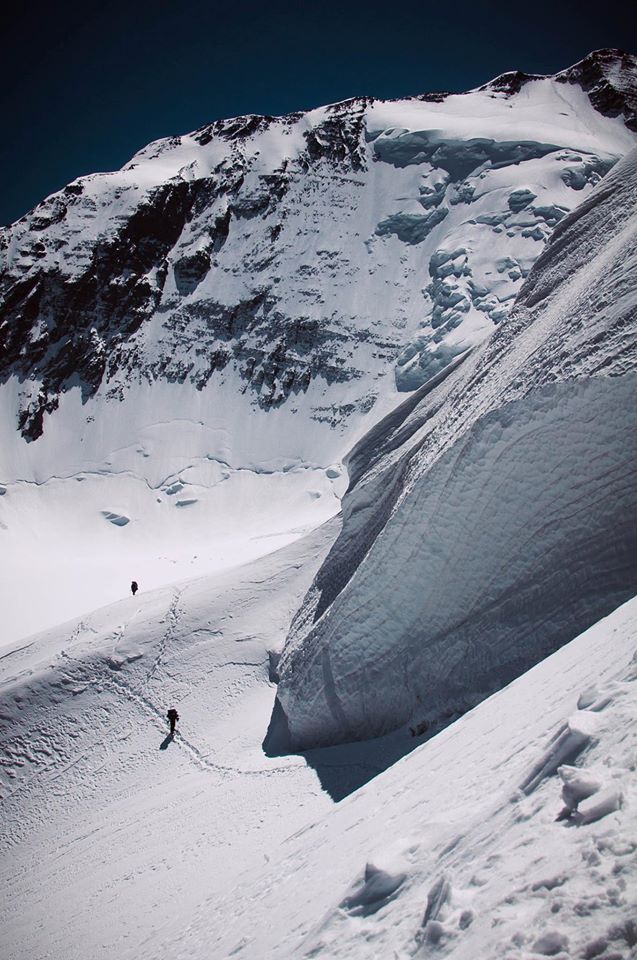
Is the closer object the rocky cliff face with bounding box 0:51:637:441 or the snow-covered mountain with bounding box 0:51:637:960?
the snow-covered mountain with bounding box 0:51:637:960

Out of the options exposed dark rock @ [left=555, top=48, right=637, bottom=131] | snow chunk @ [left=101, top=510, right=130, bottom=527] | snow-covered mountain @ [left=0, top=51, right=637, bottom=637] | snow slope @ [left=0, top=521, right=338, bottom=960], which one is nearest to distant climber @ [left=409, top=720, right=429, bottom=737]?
snow slope @ [left=0, top=521, right=338, bottom=960]

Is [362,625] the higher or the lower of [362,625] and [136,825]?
the higher

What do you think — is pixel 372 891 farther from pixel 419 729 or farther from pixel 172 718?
pixel 172 718

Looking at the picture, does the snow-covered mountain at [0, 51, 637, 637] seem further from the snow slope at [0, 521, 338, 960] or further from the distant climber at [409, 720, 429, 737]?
the distant climber at [409, 720, 429, 737]

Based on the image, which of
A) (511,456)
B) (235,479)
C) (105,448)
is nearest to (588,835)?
(511,456)

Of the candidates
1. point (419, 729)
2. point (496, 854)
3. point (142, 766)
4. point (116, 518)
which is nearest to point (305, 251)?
point (116, 518)

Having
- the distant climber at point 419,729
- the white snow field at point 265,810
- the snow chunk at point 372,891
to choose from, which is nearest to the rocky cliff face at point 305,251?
the white snow field at point 265,810

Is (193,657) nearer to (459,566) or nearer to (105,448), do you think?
(459,566)
